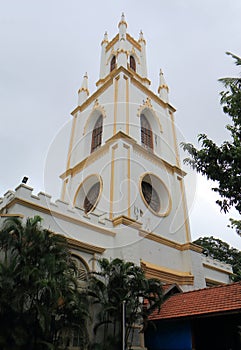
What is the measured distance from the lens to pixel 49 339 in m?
8.08

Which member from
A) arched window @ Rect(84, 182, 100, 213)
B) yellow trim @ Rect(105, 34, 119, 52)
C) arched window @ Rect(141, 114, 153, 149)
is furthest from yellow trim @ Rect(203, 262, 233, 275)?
yellow trim @ Rect(105, 34, 119, 52)

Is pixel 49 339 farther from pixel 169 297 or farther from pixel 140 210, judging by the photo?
pixel 140 210

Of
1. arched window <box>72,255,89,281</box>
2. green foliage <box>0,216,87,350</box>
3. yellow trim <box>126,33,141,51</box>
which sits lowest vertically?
green foliage <box>0,216,87,350</box>

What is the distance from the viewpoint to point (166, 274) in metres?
14.4

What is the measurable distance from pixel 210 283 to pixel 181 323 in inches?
292

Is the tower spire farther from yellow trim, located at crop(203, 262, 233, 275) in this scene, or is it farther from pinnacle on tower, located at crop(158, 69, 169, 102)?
yellow trim, located at crop(203, 262, 233, 275)

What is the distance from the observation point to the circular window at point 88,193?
17.5 metres

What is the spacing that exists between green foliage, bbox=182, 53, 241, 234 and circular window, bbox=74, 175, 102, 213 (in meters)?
8.91

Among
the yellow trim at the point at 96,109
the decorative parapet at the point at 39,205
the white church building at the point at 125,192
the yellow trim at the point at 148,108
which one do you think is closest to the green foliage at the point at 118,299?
the white church building at the point at 125,192

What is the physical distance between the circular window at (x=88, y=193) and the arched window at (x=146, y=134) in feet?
13.3

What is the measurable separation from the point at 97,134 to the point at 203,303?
13.3 metres

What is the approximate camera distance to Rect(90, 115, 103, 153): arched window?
65.9 ft

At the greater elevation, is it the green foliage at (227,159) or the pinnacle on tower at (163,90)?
the pinnacle on tower at (163,90)

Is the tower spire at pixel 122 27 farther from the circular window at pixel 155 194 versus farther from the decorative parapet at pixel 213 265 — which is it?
the decorative parapet at pixel 213 265
